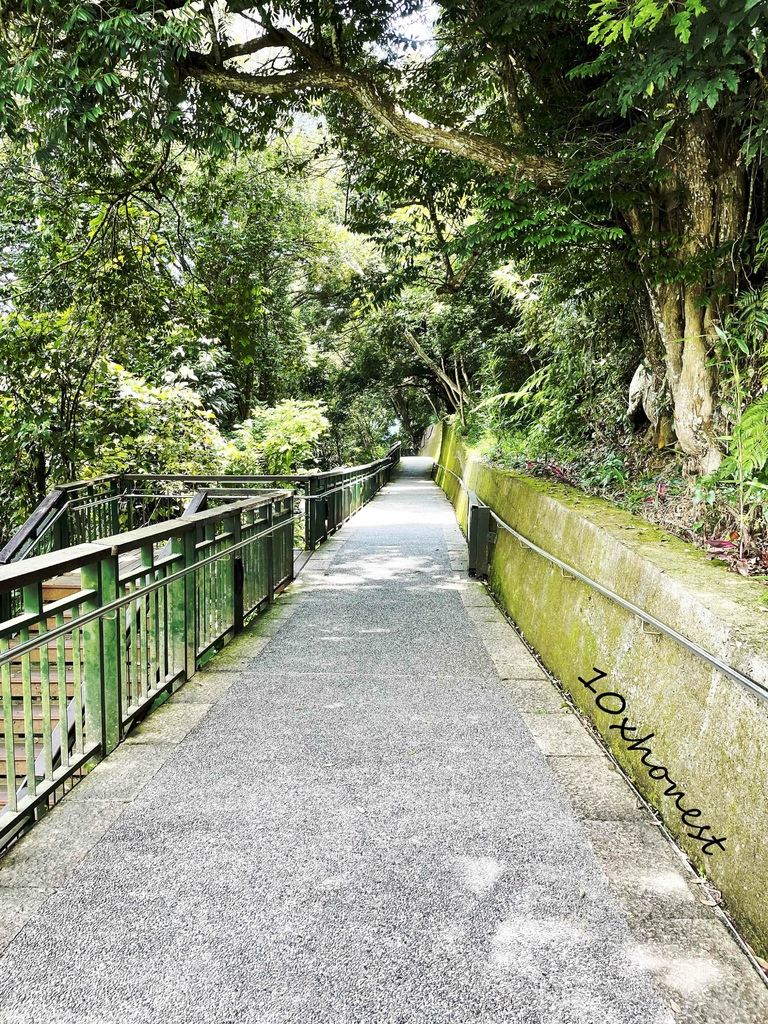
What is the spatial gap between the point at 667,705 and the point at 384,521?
10694mm

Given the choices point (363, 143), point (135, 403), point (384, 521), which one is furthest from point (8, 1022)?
point (384, 521)

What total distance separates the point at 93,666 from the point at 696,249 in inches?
183

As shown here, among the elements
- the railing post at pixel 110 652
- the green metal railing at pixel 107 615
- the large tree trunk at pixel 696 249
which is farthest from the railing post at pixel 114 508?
the large tree trunk at pixel 696 249

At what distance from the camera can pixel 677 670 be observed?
2713 mm

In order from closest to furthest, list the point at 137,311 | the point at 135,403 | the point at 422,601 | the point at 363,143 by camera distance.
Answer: the point at 422,601, the point at 363,143, the point at 137,311, the point at 135,403

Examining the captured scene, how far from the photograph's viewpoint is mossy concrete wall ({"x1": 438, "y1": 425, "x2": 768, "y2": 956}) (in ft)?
6.86

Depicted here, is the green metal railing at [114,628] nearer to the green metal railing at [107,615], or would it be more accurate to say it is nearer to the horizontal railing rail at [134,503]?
the green metal railing at [107,615]

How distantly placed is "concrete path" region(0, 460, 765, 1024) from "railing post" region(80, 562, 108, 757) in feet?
0.57

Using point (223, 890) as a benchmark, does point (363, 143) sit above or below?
above

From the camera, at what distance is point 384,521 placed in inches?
526

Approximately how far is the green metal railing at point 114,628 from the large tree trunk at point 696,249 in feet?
11.5

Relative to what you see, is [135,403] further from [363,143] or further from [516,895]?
[516,895]

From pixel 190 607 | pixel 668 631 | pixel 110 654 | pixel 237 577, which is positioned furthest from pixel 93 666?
pixel 668 631

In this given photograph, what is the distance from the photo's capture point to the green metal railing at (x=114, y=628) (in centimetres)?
254
